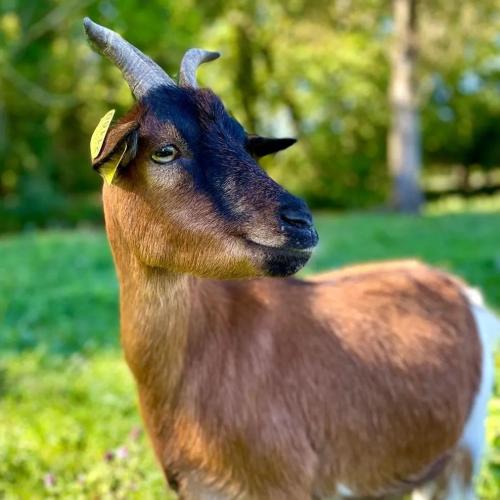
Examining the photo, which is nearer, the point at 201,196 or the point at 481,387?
the point at 201,196

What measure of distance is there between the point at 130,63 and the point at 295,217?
798mm

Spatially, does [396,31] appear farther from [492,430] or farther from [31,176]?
[492,430]

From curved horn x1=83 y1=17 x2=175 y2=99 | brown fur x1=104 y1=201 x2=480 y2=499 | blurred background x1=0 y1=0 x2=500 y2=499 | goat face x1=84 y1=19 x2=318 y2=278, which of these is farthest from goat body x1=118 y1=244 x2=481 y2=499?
blurred background x1=0 y1=0 x2=500 y2=499

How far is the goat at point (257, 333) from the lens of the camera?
2.39m

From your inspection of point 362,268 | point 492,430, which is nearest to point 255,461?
point 362,268

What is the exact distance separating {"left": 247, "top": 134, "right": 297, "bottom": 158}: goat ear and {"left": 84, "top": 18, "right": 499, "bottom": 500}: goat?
1 cm

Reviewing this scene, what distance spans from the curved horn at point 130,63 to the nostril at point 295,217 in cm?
64

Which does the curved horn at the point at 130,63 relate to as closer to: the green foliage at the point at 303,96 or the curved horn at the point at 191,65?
the curved horn at the point at 191,65

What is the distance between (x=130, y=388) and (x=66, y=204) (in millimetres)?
15709

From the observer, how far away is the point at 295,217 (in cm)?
230

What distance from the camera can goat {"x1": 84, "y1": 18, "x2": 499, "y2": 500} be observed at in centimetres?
239

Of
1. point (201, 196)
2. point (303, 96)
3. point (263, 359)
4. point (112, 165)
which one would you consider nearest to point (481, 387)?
point (263, 359)

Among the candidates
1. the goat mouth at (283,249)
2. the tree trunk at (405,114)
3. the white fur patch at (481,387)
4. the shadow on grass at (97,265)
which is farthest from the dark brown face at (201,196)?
the tree trunk at (405,114)

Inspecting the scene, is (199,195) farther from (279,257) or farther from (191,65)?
(191,65)
